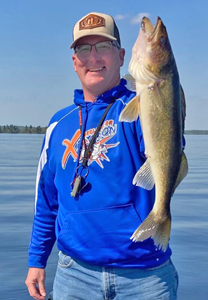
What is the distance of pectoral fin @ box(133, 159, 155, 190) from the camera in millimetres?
3199

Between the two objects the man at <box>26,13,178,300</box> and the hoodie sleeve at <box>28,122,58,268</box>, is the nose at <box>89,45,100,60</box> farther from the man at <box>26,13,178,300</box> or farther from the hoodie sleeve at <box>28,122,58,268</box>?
the hoodie sleeve at <box>28,122,58,268</box>

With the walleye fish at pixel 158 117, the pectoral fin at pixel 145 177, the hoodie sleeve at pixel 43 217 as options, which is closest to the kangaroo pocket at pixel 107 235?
the walleye fish at pixel 158 117

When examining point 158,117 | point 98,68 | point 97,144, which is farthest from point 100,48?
point 158,117

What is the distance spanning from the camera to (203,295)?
20.9 feet

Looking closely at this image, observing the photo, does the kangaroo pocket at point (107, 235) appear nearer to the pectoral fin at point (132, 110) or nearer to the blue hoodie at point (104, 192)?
the blue hoodie at point (104, 192)

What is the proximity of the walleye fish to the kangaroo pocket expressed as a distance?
0.40ft

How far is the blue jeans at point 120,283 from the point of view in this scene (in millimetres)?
3396

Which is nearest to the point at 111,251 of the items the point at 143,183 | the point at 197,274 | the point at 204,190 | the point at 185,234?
the point at 143,183

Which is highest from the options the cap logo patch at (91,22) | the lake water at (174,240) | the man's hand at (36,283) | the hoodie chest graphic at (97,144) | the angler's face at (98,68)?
the cap logo patch at (91,22)

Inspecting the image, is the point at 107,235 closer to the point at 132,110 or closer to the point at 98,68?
the point at 132,110

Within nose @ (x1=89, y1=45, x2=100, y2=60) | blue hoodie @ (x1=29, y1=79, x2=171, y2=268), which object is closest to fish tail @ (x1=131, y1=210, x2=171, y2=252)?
blue hoodie @ (x1=29, y1=79, x2=171, y2=268)

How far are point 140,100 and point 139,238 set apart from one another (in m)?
0.87

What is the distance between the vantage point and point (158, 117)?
299cm

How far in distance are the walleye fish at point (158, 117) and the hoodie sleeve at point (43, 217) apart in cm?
97
